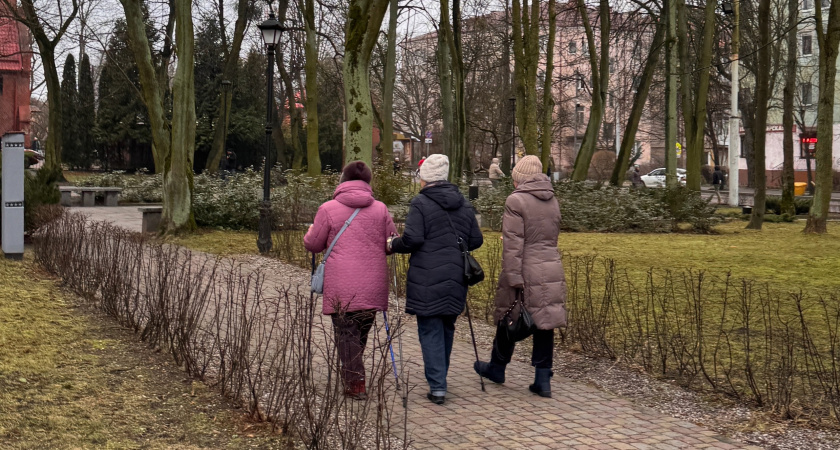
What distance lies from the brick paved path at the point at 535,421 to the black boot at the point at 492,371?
7 cm

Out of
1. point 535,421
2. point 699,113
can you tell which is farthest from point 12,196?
point 699,113

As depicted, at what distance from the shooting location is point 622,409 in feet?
21.5

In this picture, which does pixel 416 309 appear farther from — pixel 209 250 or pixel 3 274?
pixel 209 250

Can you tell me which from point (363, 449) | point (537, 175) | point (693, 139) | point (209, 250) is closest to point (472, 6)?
point (693, 139)

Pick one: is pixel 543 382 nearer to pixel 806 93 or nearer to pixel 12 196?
pixel 12 196

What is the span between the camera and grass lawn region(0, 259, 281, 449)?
5434 millimetres

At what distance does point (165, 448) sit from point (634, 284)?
27.9 feet

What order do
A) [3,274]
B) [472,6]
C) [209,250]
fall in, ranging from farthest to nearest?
[472,6]
[209,250]
[3,274]

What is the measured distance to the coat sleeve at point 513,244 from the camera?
6566 mm

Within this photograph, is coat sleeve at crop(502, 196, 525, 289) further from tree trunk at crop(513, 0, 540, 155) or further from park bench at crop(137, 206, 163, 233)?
tree trunk at crop(513, 0, 540, 155)

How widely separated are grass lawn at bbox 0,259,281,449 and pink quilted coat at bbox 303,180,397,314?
41.4 inches

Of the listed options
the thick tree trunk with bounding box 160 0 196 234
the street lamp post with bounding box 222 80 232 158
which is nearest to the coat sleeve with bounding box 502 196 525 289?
the thick tree trunk with bounding box 160 0 196 234

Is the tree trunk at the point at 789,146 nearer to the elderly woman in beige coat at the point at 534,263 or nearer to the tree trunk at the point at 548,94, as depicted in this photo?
the tree trunk at the point at 548,94

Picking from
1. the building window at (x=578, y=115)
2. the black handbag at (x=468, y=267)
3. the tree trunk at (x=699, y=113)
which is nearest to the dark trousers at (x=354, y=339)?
the black handbag at (x=468, y=267)
